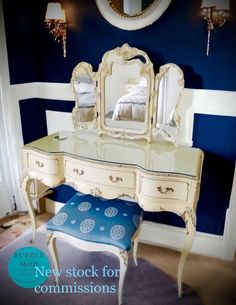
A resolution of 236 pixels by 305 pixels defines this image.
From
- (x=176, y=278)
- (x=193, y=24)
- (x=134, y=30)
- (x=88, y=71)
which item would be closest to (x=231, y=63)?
(x=193, y=24)

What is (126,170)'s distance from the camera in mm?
1552

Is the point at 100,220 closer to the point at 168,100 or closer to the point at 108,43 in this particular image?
the point at 168,100

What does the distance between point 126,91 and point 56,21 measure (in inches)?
27.5

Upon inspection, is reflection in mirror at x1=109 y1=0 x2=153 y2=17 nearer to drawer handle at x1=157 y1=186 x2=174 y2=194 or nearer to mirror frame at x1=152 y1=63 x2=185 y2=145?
mirror frame at x1=152 y1=63 x2=185 y2=145

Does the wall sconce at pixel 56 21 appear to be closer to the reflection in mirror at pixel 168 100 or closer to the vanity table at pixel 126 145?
the vanity table at pixel 126 145

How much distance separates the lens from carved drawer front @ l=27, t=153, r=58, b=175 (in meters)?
1.72

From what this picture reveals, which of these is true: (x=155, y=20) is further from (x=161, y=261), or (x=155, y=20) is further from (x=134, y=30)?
(x=161, y=261)

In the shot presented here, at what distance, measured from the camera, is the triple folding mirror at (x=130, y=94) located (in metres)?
1.76

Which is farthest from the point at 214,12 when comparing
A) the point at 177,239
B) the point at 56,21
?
the point at 177,239

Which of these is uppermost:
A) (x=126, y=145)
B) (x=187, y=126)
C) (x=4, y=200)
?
(x=187, y=126)

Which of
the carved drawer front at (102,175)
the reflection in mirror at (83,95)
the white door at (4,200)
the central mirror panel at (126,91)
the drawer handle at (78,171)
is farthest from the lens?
the white door at (4,200)

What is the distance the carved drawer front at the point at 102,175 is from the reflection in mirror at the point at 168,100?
0.45 m

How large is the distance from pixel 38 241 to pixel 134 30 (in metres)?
1.72

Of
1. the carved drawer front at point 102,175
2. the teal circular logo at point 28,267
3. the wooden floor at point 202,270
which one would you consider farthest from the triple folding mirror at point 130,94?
the teal circular logo at point 28,267
